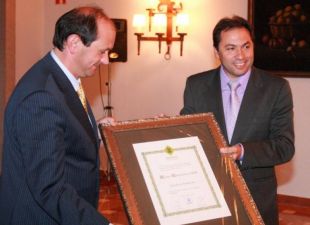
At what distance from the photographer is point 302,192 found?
17.2 feet

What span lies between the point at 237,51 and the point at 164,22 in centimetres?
328

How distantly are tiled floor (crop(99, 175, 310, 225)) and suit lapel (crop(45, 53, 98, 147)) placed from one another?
9.47ft

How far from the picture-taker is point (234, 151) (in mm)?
2100

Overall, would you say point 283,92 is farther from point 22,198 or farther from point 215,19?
point 215,19

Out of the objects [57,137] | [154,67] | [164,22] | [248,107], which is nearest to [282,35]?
[164,22]

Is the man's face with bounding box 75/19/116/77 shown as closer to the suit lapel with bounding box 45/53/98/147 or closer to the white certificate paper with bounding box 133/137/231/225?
the suit lapel with bounding box 45/53/98/147

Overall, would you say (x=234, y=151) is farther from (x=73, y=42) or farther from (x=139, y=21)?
(x=139, y=21)

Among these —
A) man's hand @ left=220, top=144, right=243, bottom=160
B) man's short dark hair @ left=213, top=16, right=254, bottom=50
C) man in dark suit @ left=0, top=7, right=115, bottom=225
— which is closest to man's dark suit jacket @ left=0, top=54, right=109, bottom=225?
man in dark suit @ left=0, top=7, right=115, bottom=225

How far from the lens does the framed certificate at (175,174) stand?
1805mm

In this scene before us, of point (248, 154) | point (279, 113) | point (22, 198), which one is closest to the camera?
point (22, 198)

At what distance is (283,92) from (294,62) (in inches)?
112

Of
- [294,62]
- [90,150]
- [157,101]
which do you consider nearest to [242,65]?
[90,150]

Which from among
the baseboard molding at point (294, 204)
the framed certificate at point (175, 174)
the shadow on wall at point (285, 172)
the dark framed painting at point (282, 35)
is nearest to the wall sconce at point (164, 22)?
the dark framed painting at point (282, 35)

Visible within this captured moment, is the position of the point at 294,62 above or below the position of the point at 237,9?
below
